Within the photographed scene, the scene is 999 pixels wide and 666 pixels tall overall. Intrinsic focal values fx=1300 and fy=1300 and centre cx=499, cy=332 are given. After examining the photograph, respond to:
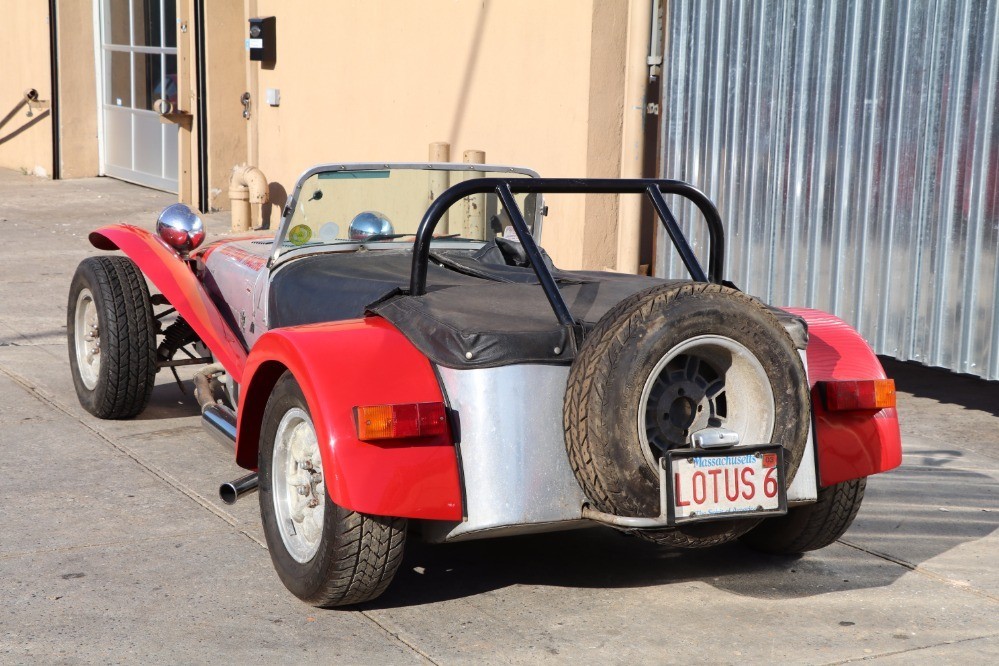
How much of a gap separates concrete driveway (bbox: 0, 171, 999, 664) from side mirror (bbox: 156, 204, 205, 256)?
0.90 m

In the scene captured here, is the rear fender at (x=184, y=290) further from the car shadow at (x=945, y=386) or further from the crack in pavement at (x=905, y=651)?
the car shadow at (x=945, y=386)

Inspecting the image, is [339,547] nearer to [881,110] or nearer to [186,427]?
[186,427]

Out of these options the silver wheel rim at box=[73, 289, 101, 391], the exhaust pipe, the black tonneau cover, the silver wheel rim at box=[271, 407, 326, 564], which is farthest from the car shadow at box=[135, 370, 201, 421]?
the silver wheel rim at box=[271, 407, 326, 564]

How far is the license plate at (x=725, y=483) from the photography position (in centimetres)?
364

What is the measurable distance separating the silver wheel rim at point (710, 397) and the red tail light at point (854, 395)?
1.41ft

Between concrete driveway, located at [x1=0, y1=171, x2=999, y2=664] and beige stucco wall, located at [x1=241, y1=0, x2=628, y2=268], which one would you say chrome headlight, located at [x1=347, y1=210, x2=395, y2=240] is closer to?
concrete driveway, located at [x1=0, y1=171, x2=999, y2=664]

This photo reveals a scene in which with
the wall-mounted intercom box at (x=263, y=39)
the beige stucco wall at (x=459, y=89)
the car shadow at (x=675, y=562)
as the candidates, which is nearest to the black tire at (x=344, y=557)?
the car shadow at (x=675, y=562)

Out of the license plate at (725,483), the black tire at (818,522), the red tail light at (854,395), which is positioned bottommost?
the black tire at (818,522)

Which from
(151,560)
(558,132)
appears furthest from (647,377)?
(558,132)

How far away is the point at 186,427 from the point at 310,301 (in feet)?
5.49

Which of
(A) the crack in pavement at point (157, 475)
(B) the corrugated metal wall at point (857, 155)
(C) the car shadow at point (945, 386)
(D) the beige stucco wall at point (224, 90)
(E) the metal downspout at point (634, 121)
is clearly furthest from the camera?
(D) the beige stucco wall at point (224, 90)

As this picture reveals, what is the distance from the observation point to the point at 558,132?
9.24 metres

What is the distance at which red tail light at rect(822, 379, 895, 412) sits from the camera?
4113 mm

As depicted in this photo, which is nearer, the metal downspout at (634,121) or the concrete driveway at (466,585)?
the concrete driveway at (466,585)
